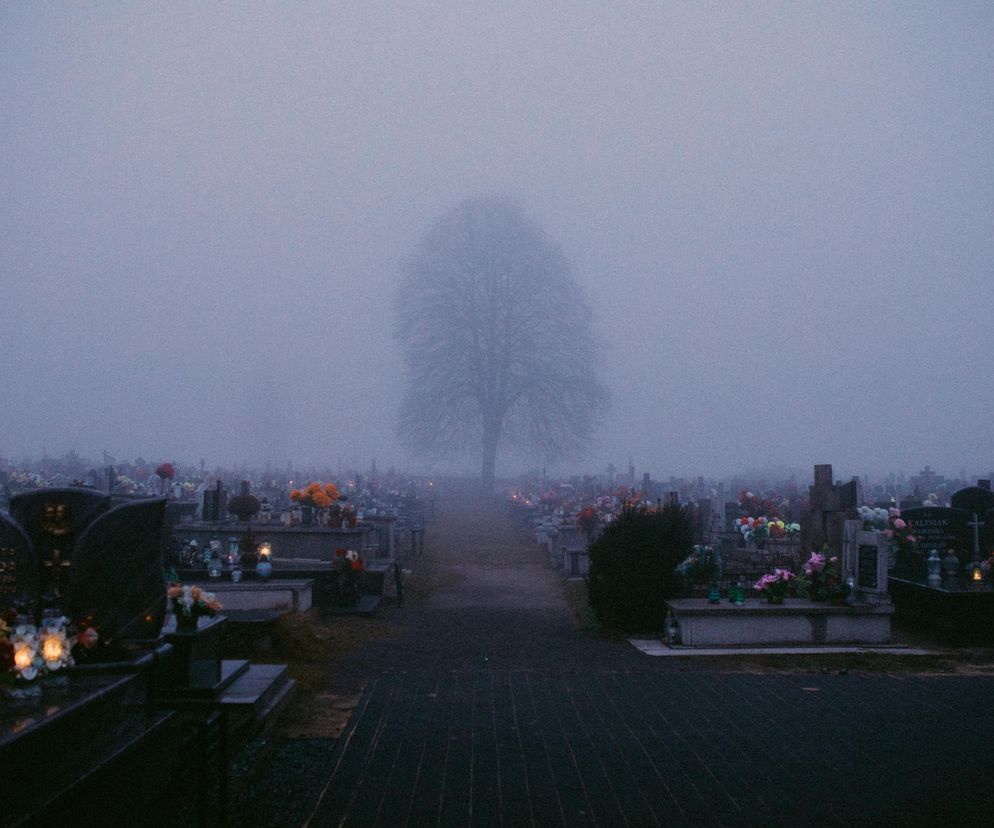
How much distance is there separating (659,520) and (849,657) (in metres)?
3.27

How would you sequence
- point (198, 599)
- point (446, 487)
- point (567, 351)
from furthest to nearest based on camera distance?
point (446, 487) < point (567, 351) < point (198, 599)

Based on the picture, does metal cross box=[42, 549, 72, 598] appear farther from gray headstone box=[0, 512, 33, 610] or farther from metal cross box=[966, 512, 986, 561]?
metal cross box=[966, 512, 986, 561]

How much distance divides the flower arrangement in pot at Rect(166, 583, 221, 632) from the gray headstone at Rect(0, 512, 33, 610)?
3.77 ft

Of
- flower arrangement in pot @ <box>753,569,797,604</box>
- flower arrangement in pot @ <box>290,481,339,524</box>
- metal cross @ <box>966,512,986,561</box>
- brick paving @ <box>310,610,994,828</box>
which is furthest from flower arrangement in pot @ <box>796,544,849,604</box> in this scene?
flower arrangement in pot @ <box>290,481,339,524</box>

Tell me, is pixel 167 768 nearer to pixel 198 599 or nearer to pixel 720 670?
pixel 198 599

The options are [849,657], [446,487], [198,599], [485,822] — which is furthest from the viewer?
[446,487]

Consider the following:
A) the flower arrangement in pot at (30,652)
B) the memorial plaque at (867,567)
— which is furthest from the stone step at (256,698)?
the memorial plaque at (867,567)

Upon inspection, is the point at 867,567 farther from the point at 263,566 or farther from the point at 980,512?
the point at 263,566

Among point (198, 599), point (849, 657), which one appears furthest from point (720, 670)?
point (198, 599)

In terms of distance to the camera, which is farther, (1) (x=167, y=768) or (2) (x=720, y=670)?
(2) (x=720, y=670)

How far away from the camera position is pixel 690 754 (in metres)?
6.56

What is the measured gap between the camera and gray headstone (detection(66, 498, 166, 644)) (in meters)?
6.17

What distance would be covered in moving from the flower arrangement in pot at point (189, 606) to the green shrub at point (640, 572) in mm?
6758

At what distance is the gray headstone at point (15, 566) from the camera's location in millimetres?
6312
